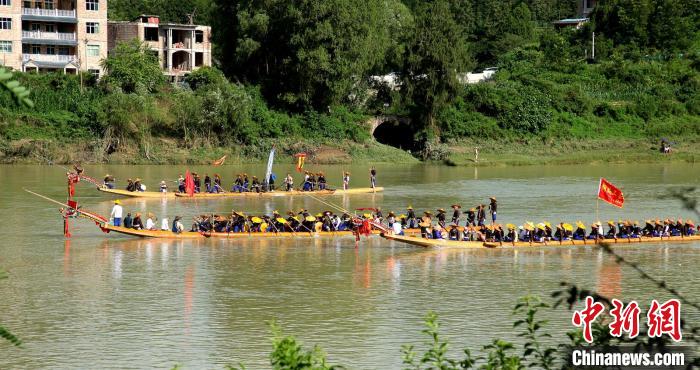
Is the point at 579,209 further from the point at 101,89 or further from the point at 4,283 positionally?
the point at 101,89

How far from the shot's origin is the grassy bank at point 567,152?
212 ft

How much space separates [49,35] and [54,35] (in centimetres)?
33

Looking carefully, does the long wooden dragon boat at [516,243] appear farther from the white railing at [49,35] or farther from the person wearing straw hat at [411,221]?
the white railing at [49,35]

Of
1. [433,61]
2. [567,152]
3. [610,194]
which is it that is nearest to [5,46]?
[433,61]

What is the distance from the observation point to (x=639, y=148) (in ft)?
219

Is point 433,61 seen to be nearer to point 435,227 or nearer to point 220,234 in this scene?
point 220,234

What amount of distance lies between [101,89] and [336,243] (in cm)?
3505

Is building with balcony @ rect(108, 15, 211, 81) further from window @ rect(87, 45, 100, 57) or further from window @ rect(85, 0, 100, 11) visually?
window @ rect(85, 0, 100, 11)

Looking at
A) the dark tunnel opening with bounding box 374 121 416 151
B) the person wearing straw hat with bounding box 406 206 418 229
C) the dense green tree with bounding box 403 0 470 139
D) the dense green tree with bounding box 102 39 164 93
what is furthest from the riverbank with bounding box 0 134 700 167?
the person wearing straw hat with bounding box 406 206 418 229

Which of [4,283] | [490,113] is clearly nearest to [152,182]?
[4,283]

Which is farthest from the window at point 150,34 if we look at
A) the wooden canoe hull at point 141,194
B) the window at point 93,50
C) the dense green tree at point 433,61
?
the wooden canoe hull at point 141,194

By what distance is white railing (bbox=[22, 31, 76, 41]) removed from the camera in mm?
68188

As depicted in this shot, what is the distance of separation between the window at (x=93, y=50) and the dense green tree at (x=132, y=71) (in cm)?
324

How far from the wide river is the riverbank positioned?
53.3 ft
